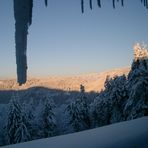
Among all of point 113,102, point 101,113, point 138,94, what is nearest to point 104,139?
point 138,94

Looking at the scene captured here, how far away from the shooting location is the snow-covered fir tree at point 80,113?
43781 mm

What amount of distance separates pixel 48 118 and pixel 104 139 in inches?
1587

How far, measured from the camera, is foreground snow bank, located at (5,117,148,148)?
3.67 meters

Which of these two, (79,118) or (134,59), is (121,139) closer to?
(134,59)

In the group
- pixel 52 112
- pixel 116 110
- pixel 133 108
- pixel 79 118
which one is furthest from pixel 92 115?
pixel 133 108

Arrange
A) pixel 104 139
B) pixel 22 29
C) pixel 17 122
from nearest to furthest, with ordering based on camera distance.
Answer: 1. pixel 104 139
2. pixel 22 29
3. pixel 17 122

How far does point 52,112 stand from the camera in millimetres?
43781

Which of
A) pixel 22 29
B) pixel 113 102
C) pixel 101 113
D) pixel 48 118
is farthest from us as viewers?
pixel 48 118

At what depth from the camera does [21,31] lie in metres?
5.66

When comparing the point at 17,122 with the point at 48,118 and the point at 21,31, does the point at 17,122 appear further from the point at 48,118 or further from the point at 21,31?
the point at 21,31

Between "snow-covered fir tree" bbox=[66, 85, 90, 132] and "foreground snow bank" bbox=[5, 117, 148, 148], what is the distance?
38.7 m

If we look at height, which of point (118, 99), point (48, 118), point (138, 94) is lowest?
point (48, 118)

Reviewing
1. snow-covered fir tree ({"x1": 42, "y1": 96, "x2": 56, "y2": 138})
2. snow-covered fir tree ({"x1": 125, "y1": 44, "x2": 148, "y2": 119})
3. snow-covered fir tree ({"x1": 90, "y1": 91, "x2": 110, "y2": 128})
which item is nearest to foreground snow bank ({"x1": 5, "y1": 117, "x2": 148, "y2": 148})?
snow-covered fir tree ({"x1": 125, "y1": 44, "x2": 148, "y2": 119})

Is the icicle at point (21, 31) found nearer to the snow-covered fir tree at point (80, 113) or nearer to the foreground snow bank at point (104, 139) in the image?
the foreground snow bank at point (104, 139)
